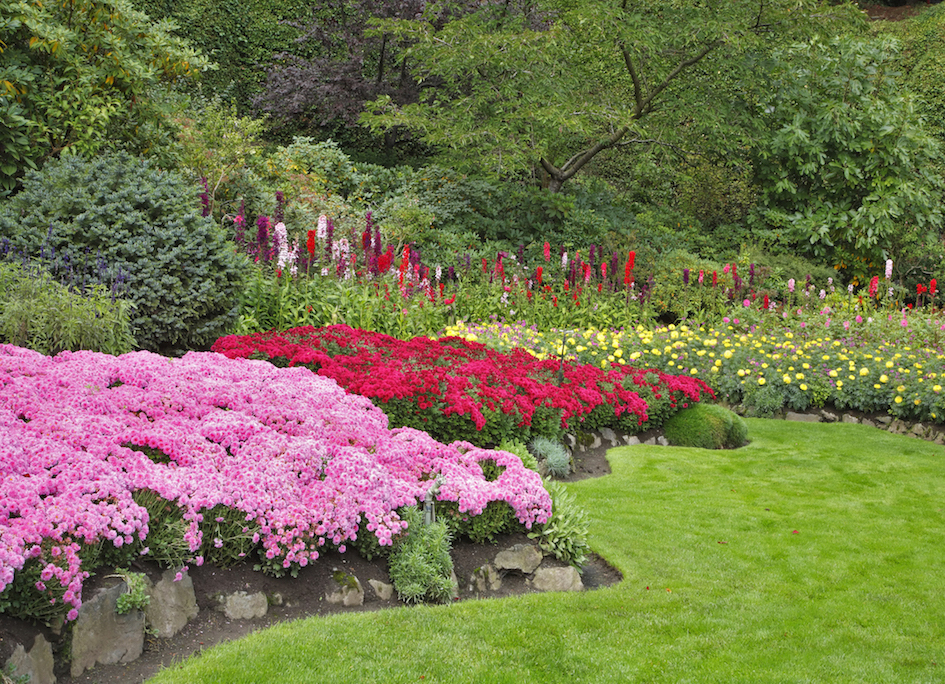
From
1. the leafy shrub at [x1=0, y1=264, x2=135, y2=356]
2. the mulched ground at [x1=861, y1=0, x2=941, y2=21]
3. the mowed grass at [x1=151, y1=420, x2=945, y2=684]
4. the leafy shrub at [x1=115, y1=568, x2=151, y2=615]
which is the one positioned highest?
the mulched ground at [x1=861, y1=0, x2=941, y2=21]

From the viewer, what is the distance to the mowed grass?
3.48 m

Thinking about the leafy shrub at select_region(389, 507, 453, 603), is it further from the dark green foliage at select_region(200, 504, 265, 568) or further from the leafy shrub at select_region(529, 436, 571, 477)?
the leafy shrub at select_region(529, 436, 571, 477)

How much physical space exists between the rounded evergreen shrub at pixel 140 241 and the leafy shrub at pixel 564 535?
427 cm

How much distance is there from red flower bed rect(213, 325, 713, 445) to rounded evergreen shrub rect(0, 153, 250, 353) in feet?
1.94

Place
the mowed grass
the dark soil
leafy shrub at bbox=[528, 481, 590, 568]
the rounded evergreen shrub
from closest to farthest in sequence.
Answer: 1. the dark soil
2. the mowed grass
3. leafy shrub at bbox=[528, 481, 590, 568]
4. the rounded evergreen shrub

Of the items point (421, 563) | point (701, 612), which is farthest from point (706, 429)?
point (421, 563)

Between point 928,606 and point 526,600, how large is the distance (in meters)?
2.29

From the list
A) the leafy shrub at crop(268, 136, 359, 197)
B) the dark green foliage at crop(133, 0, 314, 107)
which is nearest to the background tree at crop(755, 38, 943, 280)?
the leafy shrub at crop(268, 136, 359, 197)

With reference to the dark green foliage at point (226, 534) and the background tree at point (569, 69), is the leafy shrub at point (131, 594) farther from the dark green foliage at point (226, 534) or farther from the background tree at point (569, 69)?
the background tree at point (569, 69)

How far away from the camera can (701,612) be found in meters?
4.32

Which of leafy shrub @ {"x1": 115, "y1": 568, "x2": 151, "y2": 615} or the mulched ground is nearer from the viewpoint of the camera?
leafy shrub @ {"x1": 115, "y1": 568, "x2": 151, "y2": 615}

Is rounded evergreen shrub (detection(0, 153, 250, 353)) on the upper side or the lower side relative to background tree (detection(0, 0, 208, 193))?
lower

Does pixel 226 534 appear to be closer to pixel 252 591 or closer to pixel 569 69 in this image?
pixel 252 591

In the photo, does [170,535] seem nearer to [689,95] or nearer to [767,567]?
[767,567]
